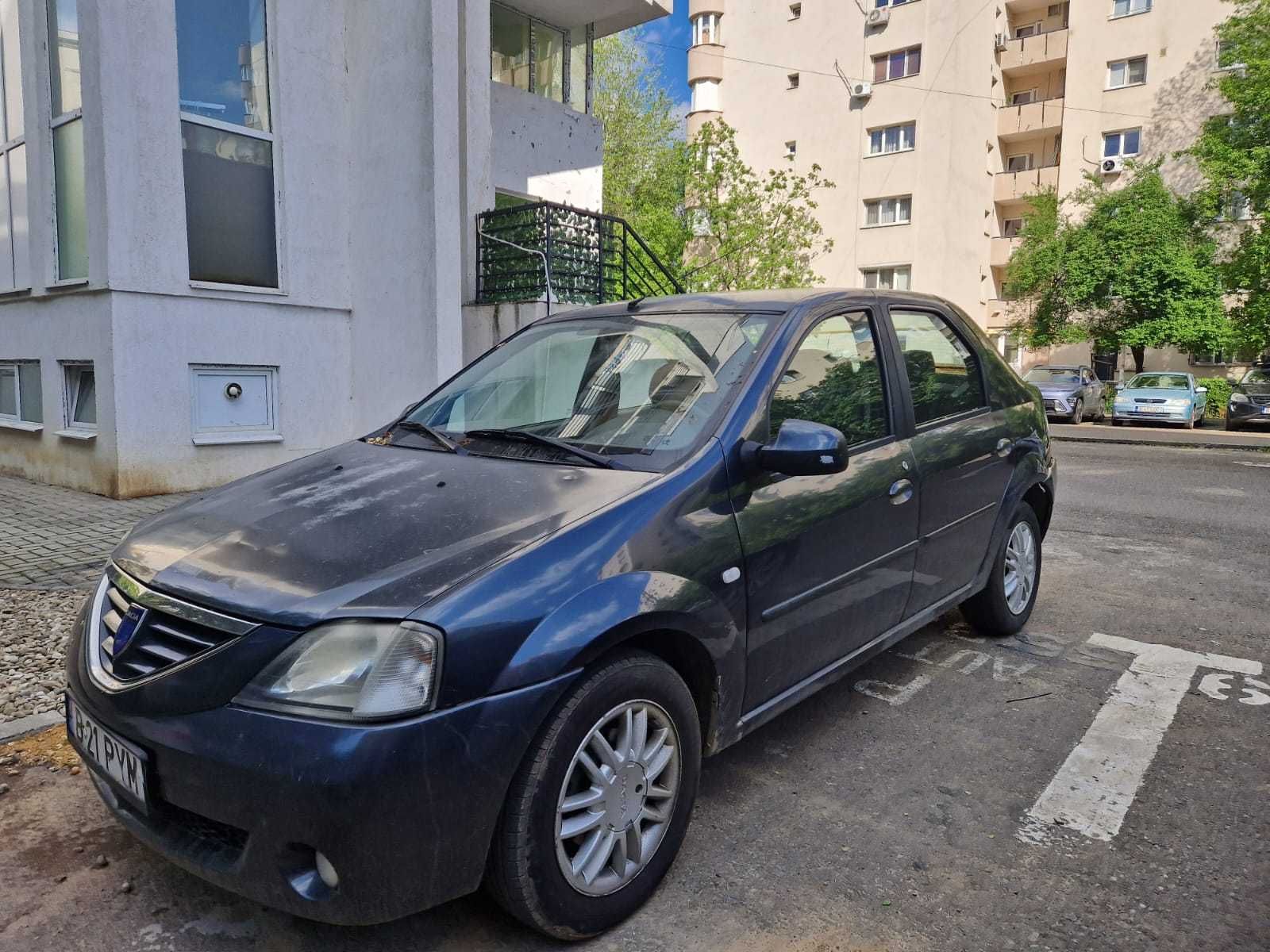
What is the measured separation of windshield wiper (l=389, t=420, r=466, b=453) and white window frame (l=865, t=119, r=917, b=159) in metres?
34.4

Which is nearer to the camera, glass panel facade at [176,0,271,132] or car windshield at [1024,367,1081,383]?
glass panel facade at [176,0,271,132]

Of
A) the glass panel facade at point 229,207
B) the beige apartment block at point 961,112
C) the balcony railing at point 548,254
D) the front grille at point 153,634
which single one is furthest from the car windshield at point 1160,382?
the front grille at point 153,634

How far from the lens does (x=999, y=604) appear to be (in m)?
4.58

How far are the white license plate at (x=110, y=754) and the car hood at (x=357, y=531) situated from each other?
0.39 meters

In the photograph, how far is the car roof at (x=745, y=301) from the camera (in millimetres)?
3422

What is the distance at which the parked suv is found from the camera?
6.56ft

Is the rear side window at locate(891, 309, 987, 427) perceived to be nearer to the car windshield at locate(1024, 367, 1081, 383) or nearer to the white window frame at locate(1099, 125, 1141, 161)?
the car windshield at locate(1024, 367, 1081, 383)

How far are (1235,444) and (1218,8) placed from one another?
22.4 meters

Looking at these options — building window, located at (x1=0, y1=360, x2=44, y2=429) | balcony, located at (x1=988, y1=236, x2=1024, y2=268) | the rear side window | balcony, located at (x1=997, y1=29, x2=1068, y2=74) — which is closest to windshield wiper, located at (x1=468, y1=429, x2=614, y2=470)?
the rear side window

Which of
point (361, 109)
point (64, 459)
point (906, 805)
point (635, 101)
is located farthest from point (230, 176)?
point (635, 101)

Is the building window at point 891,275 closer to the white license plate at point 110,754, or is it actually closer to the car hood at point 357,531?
the car hood at point 357,531

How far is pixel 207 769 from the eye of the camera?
2.04 m

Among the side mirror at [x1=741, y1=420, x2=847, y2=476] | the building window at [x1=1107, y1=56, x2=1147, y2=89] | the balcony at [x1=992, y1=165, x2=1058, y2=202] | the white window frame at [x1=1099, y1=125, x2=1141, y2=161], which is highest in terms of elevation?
the building window at [x1=1107, y1=56, x2=1147, y2=89]

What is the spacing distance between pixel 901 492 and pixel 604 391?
4.00 ft
